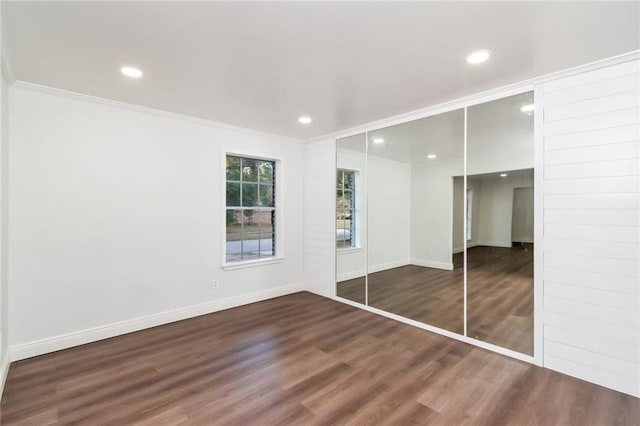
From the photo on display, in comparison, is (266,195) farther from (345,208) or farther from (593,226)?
(593,226)

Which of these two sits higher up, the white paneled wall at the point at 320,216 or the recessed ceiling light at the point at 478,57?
the recessed ceiling light at the point at 478,57

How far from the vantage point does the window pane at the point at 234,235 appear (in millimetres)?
4258

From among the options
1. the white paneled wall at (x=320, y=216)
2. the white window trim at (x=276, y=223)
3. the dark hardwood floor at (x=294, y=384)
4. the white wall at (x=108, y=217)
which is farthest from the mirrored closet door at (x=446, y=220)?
the white wall at (x=108, y=217)

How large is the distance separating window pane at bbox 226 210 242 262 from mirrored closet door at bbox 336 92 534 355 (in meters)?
1.53

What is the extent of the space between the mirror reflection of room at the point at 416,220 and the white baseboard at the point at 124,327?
1.93m

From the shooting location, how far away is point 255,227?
4582 mm

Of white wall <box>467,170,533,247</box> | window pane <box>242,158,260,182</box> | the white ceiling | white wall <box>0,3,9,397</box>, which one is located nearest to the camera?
the white ceiling

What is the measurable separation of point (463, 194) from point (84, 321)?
4.34 m

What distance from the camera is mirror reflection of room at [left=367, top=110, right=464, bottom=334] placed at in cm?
342

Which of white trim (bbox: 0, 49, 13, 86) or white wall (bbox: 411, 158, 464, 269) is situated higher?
white trim (bbox: 0, 49, 13, 86)

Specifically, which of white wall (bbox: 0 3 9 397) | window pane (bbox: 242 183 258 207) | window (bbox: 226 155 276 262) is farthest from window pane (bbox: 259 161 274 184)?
white wall (bbox: 0 3 9 397)

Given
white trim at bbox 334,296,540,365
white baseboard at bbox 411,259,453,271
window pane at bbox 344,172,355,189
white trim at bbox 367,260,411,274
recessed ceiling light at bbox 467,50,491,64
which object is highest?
A: recessed ceiling light at bbox 467,50,491,64

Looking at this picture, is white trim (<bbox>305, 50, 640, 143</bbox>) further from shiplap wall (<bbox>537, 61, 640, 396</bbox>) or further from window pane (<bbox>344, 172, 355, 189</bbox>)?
window pane (<bbox>344, 172, 355, 189</bbox>)

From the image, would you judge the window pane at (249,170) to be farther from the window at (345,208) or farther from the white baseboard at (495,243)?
the white baseboard at (495,243)
